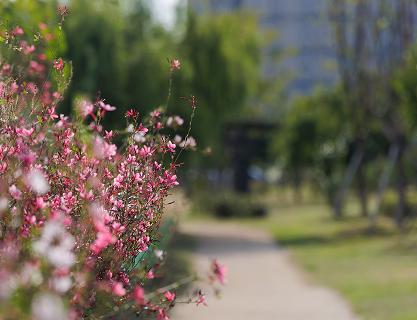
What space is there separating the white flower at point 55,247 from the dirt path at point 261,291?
7.96 meters

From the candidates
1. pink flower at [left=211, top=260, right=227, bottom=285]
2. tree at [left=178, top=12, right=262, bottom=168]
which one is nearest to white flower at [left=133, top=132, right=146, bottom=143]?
pink flower at [left=211, top=260, right=227, bottom=285]

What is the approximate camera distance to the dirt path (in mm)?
12375

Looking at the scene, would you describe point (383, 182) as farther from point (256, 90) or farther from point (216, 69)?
point (256, 90)

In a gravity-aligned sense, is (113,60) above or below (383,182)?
below

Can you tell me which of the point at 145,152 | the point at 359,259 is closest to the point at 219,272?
the point at 145,152

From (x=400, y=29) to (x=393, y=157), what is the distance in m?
3.48

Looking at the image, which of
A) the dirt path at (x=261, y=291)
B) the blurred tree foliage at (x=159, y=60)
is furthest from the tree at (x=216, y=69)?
the dirt path at (x=261, y=291)

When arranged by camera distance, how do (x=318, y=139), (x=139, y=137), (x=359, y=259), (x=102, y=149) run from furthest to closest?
1. (x=318, y=139)
2. (x=359, y=259)
3. (x=139, y=137)
4. (x=102, y=149)

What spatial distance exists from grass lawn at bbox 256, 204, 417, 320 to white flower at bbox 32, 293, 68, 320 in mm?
8564

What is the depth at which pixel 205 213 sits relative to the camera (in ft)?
132

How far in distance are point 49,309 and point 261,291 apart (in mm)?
12283

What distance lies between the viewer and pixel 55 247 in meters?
3.74

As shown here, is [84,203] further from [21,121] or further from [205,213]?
[205,213]

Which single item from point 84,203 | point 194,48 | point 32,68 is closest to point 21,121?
point 84,203
